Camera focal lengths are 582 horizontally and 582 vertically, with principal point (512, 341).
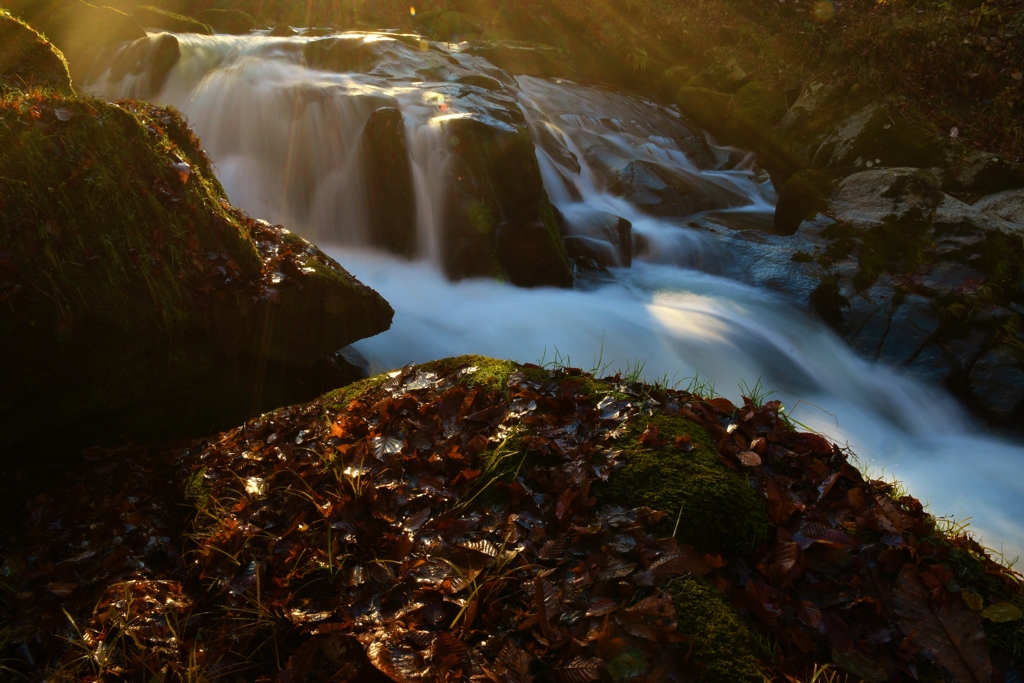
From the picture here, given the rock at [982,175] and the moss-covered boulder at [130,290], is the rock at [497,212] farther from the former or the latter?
the rock at [982,175]

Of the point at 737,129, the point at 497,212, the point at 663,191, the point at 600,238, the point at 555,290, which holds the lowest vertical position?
the point at 555,290

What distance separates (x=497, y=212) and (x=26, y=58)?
5205mm

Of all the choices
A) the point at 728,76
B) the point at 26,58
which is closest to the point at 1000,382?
the point at 26,58

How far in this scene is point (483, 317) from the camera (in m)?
7.06

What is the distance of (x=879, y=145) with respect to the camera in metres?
11.0

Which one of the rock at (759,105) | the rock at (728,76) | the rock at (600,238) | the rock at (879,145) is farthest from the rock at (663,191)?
the rock at (728,76)

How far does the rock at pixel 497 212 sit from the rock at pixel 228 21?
10586mm

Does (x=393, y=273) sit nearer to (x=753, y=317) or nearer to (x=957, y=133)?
(x=753, y=317)

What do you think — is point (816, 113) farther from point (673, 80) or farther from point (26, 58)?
point (26, 58)

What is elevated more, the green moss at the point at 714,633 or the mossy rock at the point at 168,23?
the mossy rock at the point at 168,23

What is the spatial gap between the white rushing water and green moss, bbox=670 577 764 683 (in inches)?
129

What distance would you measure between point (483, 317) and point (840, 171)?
747cm

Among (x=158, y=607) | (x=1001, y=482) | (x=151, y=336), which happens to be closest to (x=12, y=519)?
(x=151, y=336)

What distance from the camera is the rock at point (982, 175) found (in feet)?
31.6
